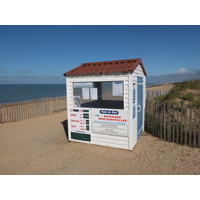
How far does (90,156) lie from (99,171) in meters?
1.01

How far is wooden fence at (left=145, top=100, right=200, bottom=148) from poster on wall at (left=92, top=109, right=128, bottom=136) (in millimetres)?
1947

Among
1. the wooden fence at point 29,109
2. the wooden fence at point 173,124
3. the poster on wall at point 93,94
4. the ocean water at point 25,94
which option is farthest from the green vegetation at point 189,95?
the ocean water at point 25,94

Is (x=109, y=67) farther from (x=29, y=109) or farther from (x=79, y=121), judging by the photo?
(x=29, y=109)

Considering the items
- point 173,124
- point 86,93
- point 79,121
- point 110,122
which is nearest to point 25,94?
point 79,121

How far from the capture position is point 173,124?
18.6 feet

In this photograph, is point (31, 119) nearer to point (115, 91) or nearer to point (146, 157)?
point (115, 91)

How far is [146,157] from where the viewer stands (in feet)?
15.7

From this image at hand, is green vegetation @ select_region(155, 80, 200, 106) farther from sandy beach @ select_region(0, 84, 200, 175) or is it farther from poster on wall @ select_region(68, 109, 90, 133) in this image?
poster on wall @ select_region(68, 109, 90, 133)

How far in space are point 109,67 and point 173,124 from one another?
128 inches

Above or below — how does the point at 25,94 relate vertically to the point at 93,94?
below

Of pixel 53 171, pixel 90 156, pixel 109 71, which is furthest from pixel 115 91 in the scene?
pixel 53 171

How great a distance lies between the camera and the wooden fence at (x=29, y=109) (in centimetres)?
951

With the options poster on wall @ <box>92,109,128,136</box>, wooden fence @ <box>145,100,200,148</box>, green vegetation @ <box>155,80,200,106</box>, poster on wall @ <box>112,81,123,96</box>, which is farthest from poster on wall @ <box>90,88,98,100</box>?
green vegetation @ <box>155,80,200,106</box>

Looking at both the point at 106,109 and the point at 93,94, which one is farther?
the point at 93,94
